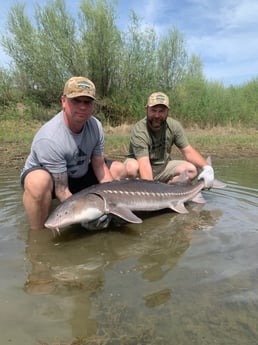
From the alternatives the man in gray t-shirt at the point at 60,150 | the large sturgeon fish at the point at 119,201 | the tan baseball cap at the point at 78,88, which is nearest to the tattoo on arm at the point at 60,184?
the man in gray t-shirt at the point at 60,150

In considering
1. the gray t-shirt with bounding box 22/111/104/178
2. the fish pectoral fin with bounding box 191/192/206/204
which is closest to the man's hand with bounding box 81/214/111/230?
the gray t-shirt with bounding box 22/111/104/178

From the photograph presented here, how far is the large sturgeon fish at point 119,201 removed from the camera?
3.40 meters

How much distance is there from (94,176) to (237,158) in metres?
5.89

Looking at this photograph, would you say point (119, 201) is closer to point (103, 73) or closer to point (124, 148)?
point (124, 148)

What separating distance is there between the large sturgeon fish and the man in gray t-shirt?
243mm

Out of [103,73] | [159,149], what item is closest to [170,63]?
[103,73]

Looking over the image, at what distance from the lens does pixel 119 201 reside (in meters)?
3.78

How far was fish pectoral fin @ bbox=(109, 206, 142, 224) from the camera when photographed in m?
3.56

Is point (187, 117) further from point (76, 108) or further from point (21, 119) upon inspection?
point (76, 108)

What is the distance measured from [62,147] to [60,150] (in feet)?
0.11

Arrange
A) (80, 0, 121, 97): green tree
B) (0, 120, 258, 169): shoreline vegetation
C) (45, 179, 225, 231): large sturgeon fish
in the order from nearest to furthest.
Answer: (45, 179, 225, 231): large sturgeon fish, (0, 120, 258, 169): shoreline vegetation, (80, 0, 121, 97): green tree

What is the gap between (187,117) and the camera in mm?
18375

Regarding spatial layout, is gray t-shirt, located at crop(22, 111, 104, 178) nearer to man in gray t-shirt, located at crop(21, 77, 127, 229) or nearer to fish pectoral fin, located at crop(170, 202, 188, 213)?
man in gray t-shirt, located at crop(21, 77, 127, 229)

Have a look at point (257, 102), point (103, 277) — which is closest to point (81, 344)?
point (103, 277)
